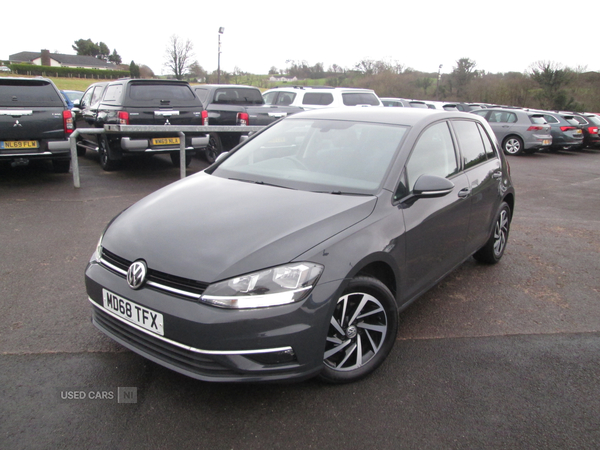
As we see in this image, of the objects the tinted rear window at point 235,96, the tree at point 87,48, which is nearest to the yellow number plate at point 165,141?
the tinted rear window at point 235,96

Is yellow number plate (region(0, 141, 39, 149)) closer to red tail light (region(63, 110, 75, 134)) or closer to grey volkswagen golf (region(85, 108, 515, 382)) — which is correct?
red tail light (region(63, 110, 75, 134))

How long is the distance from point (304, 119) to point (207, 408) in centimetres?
257

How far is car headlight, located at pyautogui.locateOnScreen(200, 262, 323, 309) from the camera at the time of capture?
2.37 meters

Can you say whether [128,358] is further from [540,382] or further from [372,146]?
[540,382]

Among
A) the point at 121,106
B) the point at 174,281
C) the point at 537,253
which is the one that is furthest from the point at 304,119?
the point at 121,106

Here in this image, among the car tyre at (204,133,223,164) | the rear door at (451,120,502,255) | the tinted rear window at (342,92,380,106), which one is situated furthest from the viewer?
the tinted rear window at (342,92,380,106)

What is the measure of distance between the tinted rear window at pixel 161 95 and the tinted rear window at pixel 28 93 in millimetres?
1280

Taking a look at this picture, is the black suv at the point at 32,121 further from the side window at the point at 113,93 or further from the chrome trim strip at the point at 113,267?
the chrome trim strip at the point at 113,267

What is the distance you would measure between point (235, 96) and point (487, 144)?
317 inches

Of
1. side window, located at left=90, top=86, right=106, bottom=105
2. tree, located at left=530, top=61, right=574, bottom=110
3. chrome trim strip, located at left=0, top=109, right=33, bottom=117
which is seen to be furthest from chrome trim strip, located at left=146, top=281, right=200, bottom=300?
tree, located at left=530, top=61, right=574, bottom=110

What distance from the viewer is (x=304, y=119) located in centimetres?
418

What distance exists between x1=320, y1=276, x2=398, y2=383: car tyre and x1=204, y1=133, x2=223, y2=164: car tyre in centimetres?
845

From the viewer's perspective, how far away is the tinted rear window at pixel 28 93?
781 cm

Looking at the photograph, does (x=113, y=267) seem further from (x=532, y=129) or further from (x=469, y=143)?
(x=532, y=129)
